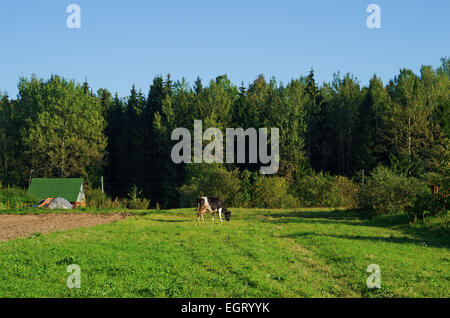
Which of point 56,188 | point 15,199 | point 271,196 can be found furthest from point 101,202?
point 271,196

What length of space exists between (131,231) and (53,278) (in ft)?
A: 30.0

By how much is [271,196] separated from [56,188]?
2485 cm

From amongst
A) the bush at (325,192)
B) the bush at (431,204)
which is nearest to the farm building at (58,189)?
the bush at (325,192)

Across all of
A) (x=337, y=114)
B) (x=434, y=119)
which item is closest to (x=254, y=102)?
(x=337, y=114)

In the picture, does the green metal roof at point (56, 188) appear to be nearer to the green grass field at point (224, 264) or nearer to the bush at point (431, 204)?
the green grass field at point (224, 264)

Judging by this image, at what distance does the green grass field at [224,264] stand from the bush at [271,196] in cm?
2273

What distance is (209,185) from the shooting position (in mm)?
42781

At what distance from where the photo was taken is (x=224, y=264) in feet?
36.8

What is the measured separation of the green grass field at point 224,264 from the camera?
862cm

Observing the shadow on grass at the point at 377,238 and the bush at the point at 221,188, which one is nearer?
the shadow on grass at the point at 377,238

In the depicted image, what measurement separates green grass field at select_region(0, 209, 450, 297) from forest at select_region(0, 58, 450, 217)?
123ft

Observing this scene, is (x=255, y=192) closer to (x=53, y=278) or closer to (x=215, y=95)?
(x=215, y=95)

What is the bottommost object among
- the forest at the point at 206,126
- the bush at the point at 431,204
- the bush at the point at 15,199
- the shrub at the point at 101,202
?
the shrub at the point at 101,202

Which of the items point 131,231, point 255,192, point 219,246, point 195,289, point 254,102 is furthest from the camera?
point 254,102
